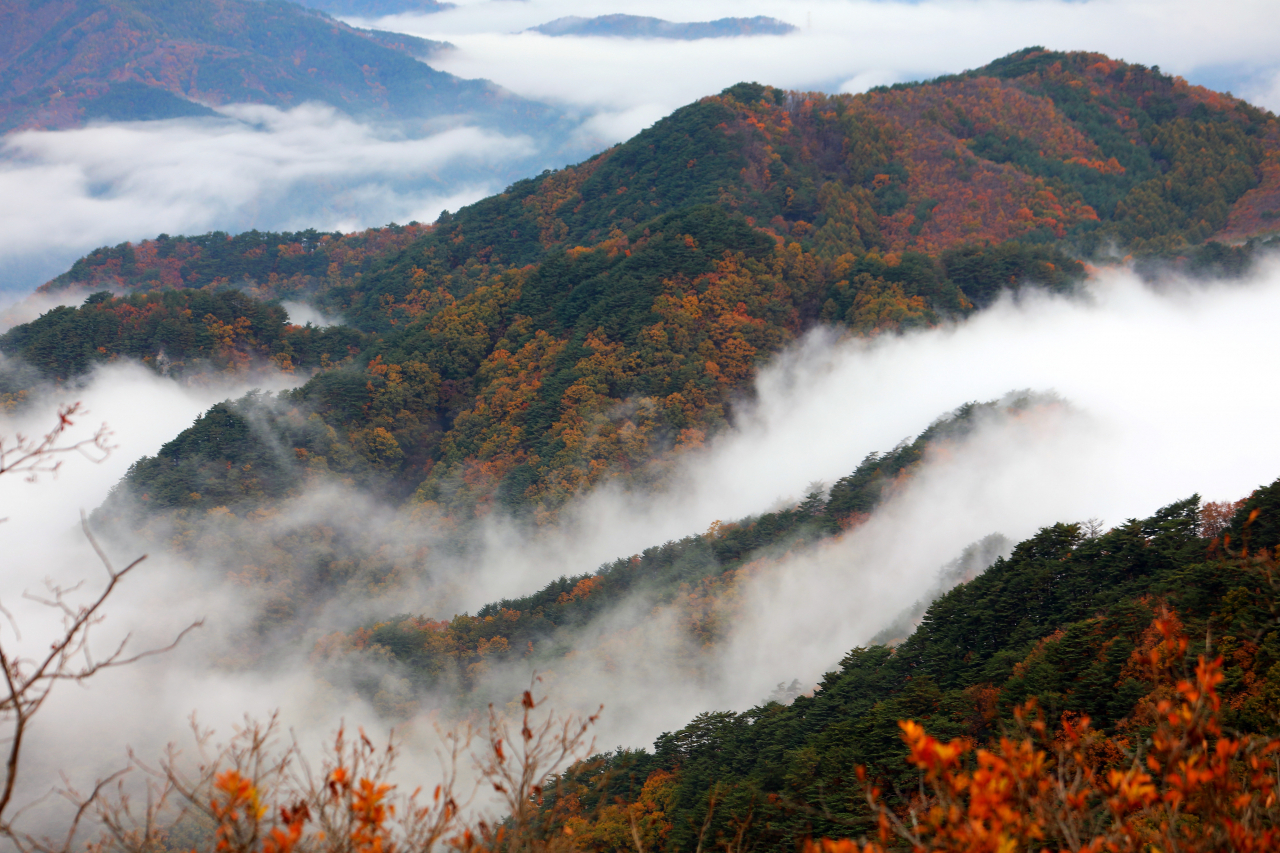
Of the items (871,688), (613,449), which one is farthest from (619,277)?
(871,688)

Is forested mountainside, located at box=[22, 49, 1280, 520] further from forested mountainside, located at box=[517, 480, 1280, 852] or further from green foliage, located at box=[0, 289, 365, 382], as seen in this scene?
forested mountainside, located at box=[517, 480, 1280, 852]

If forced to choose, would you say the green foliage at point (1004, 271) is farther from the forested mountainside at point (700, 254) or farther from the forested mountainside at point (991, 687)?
the forested mountainside at point (991, 687)

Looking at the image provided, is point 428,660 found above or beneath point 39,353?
beneath

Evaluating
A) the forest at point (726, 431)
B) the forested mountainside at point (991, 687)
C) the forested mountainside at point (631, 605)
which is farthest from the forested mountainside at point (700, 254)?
the forested mountainside at point (991, 687)

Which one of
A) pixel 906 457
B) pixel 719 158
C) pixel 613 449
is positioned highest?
pixel 719 158

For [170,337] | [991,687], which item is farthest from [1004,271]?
[170,337]

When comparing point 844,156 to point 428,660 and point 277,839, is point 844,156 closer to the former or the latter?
point 428,660
